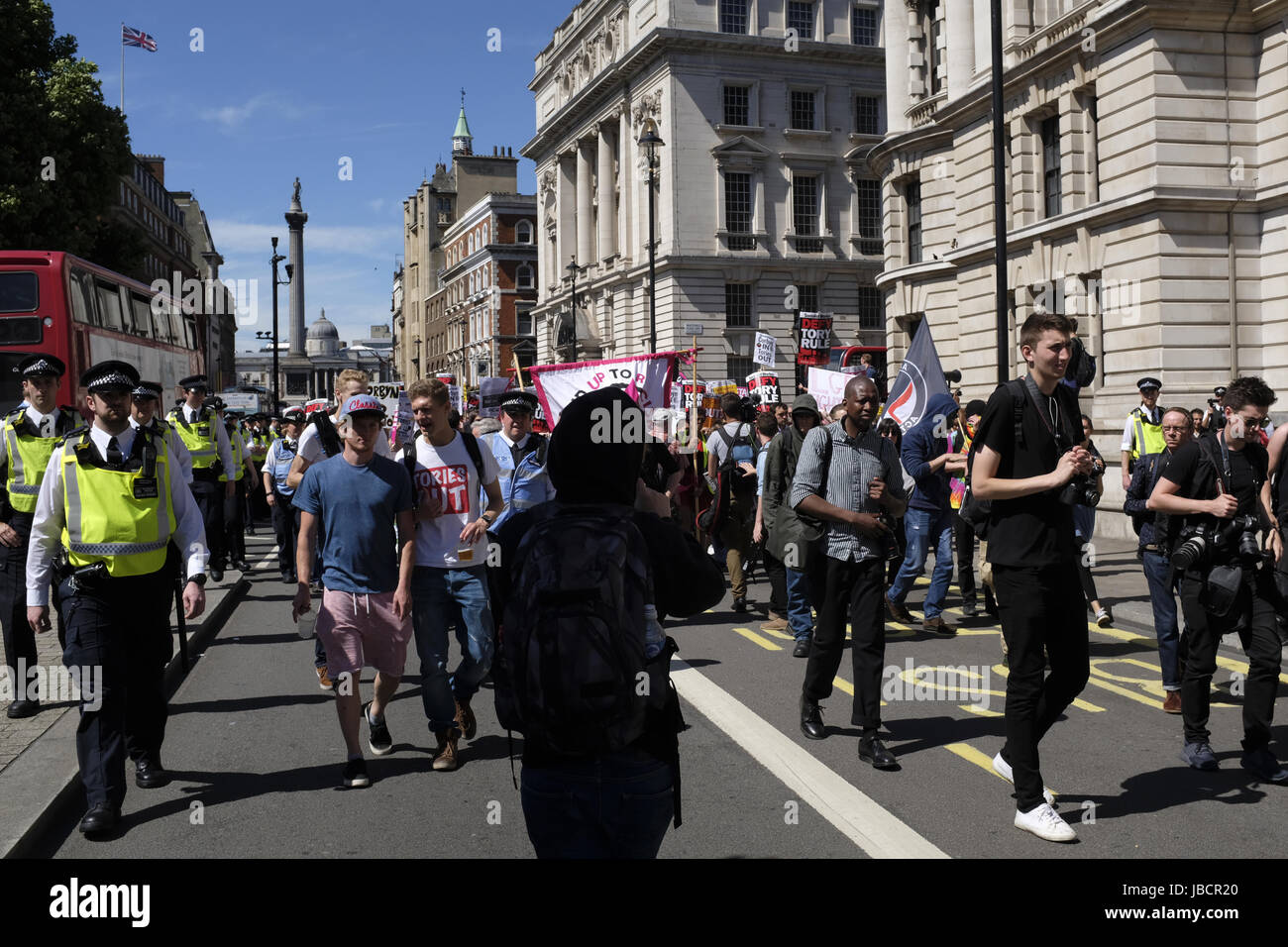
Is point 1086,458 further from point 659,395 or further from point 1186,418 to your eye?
point 659,395

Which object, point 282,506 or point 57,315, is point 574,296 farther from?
point 282,506

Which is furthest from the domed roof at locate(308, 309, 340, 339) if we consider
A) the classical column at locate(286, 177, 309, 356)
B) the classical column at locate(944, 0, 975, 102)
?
the classical column at locate(944, 0, 975, 102)

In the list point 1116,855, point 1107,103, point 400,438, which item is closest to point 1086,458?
point 1116,855

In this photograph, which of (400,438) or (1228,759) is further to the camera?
(400,438)

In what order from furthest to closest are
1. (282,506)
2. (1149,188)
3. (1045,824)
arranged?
(1149,188), (282,506), (1045,824)

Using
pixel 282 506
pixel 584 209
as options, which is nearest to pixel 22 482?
pixel 282 506

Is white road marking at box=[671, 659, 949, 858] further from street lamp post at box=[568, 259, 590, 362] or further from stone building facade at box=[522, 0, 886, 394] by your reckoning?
stone building facade at box=[522, 0, 886, 394]

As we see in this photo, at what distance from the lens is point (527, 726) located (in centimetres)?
310

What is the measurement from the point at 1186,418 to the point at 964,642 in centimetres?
363

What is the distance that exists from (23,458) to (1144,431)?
1041cm

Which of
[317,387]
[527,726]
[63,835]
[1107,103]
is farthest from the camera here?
[317,387]

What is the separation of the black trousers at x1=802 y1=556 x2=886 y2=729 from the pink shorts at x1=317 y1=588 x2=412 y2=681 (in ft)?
7.64

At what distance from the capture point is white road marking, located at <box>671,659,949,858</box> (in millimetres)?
5059

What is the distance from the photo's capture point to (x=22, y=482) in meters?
7.60
